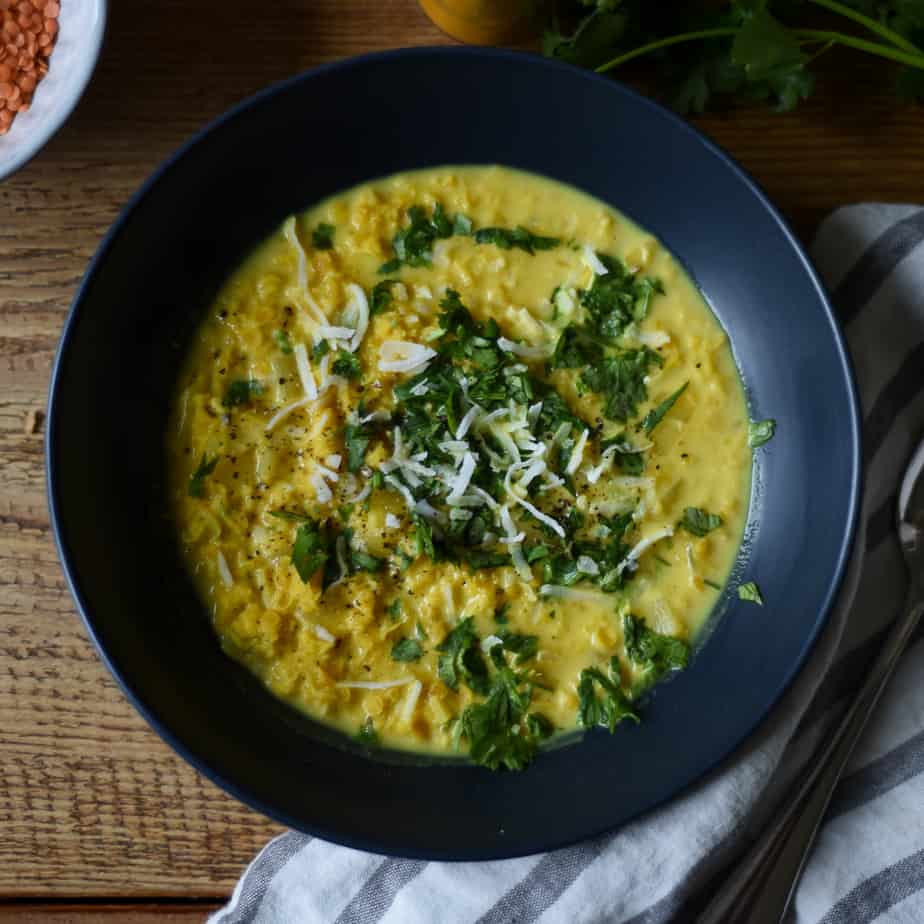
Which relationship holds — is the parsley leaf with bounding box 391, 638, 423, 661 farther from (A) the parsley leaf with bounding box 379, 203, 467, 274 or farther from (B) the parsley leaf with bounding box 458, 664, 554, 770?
(A) the parsley leaf with bounding box 379, 203, 467, 274

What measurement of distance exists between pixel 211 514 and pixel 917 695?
6.31ft

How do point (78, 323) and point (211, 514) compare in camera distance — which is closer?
point (78, 323)

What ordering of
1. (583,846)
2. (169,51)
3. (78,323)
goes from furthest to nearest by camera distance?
(169,51) < (583,846) < (78,323)

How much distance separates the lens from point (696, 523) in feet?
9.41

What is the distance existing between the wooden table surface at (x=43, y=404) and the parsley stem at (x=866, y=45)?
0.27 meters

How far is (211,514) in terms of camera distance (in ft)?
9.34

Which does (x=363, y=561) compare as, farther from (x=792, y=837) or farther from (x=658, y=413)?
(x=792, y=837)

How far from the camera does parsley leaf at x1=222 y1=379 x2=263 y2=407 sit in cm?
286

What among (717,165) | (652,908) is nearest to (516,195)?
(717,165)

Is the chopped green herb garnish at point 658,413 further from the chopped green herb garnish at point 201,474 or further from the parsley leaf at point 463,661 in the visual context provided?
the chopped green herb garnish at point 201,474

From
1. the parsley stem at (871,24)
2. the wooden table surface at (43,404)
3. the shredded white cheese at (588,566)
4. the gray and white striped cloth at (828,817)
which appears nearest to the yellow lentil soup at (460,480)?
the shredded white cheese at (588,566)

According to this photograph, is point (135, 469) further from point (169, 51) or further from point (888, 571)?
point (888, 571)

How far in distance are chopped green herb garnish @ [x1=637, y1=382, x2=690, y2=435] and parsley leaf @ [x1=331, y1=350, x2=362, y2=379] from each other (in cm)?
76

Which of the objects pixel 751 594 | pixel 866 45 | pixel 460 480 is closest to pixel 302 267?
pixel 460 480
